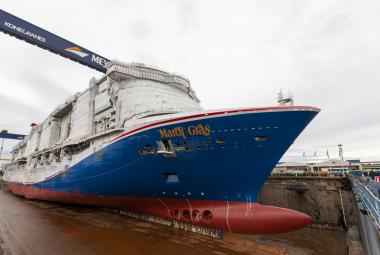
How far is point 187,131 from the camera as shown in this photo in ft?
28.3

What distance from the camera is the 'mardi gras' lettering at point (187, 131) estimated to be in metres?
8.30

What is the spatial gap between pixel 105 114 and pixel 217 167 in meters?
9.98

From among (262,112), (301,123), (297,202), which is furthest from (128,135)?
(297,202)

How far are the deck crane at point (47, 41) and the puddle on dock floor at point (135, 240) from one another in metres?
17.7

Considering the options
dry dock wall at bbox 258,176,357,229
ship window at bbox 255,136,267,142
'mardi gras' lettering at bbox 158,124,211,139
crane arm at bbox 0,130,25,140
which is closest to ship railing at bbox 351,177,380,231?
Answer: ship window at bbox 255,136,267,142

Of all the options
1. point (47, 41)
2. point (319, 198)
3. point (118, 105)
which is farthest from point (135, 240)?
point (47, 41)

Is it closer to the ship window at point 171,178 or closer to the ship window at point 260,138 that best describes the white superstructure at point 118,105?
the ship window at point 171,178

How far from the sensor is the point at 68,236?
31.3ft

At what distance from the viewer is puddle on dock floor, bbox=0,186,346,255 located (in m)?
7.94

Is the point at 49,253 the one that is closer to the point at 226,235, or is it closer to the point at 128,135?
the point at 128,135

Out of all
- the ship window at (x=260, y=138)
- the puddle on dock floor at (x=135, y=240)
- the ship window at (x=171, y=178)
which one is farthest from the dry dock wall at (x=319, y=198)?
the ship window at (x=171, y=178)

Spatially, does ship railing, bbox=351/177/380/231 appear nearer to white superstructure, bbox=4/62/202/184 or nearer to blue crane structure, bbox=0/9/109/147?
white superstructure, bbox=4/62/202/184

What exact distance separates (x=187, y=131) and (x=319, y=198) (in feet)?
37.0

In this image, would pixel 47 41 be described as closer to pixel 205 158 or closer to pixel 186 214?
pixel 205 158
